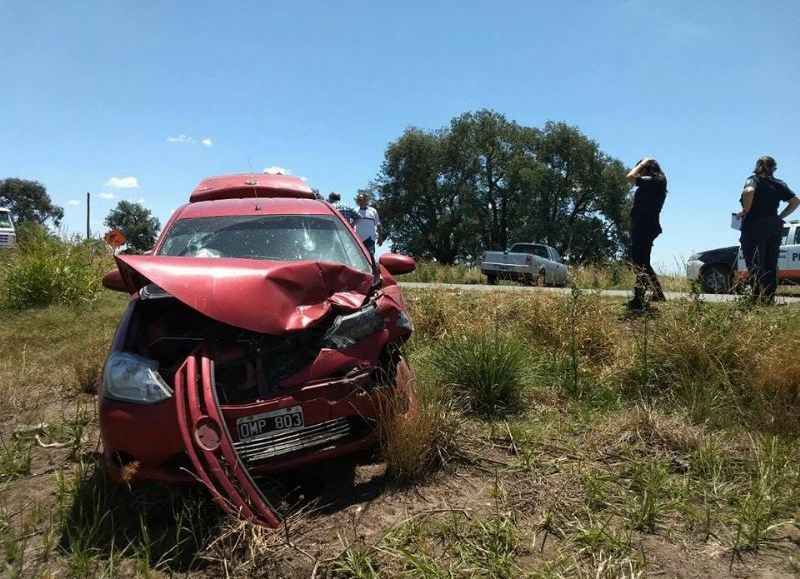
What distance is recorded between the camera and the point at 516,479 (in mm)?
2982

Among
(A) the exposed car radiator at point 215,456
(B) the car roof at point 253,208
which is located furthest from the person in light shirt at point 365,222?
(A) the exposed car radiator at point 215,456

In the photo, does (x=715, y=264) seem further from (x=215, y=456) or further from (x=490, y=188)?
(x=490, y=188)

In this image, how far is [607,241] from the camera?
3922 cm

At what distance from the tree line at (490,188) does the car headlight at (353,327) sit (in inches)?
1421

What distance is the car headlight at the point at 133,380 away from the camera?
2.63 metres

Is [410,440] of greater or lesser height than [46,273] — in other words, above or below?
below

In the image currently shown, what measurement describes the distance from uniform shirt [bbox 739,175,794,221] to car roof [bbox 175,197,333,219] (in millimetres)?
4856

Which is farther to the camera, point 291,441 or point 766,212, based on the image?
point 766,212

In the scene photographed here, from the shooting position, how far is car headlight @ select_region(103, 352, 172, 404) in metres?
2.63

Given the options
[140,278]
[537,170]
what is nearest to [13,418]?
[140,278]

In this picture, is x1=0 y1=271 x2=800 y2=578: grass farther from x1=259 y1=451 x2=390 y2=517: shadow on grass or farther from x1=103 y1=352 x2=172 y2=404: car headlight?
x1=103 y1=352 x2=172 y2=404: car headlight

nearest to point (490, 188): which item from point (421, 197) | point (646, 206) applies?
point (421, 197)

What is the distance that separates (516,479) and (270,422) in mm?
1345

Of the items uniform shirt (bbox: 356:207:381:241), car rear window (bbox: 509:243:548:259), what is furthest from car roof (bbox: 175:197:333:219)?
car rear window (bbox: 509:243:548:259)
